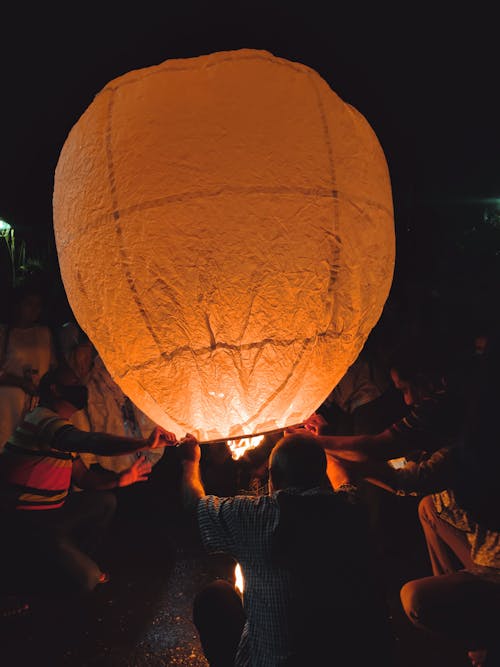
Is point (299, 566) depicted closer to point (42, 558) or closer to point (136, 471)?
point (136, 471)

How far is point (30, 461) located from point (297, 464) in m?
2.12

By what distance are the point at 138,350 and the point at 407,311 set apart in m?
5.20

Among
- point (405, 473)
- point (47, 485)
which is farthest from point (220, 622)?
point (47, 485)

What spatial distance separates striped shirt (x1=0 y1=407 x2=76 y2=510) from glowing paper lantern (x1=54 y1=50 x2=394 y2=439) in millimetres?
1618

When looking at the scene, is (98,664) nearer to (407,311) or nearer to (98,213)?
(98,213)

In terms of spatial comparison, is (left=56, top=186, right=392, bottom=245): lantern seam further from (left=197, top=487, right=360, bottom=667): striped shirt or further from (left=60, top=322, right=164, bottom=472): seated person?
(left=60, top=322, right=164, bottom=472): seated person

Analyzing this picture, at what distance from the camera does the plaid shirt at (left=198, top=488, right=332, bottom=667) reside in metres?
1.82

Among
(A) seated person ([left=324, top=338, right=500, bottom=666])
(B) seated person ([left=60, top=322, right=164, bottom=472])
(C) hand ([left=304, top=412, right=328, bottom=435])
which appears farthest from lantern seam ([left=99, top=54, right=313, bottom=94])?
(B) seated person ([left=60, top=322, right=164, bottom=472])

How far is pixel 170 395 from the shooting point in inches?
69.9

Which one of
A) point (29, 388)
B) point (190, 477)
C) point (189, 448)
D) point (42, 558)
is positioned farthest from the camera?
point (29, 388)

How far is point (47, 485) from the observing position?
129 inches

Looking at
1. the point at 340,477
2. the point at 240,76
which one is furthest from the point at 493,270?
the point at 240,76

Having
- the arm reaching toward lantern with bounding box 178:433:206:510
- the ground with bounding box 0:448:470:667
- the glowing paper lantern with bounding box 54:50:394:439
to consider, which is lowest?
the ground with bounding box 0:448:470:667

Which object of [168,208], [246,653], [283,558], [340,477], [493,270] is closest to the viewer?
[168,208]
